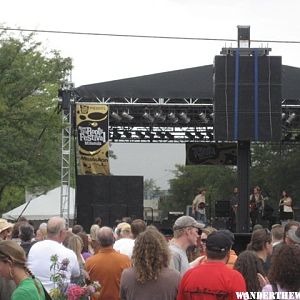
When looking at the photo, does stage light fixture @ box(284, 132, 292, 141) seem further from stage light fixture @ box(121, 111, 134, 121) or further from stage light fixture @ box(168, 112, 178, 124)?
stage light fixture @ box(121, 111, 134, 121)

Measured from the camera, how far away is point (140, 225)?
833cm

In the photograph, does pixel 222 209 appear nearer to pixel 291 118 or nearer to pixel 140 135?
pixel 291 118

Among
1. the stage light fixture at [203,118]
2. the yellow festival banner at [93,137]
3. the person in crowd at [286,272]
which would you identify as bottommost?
the person in crowd at [286,272]

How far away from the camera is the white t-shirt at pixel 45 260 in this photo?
6.64 m

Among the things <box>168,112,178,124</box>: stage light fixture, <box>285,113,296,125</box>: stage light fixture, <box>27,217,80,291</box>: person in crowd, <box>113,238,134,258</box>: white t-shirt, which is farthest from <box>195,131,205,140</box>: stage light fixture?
<box>27,217,80,291</box>: person in crowd

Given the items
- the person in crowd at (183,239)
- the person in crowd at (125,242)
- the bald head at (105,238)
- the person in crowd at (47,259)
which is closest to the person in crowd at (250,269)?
the person in crowd at (183,239)

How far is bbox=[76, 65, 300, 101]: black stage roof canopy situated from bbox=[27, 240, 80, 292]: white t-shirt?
45.4ft

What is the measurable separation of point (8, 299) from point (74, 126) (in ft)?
59.6

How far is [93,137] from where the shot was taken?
21.2 metres

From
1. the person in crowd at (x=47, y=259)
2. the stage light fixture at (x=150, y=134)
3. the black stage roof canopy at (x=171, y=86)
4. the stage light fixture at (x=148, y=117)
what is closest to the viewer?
the person in crowd at (x=47, y=259)

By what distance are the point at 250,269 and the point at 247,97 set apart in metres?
13.1

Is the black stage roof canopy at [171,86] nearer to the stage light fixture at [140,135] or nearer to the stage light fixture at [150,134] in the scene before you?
the stage light fixture at [150,134]

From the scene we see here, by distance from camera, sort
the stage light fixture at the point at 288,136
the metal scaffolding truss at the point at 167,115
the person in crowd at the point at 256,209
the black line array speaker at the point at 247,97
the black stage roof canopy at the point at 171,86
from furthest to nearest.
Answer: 1. the stage light fixture at the point at 288,136
2. the person in crowd at the point at 256,209
3. the metal scaffolding truss at the point at 167,115
4. the black stage roof canopy at the point at 171,86
5. the black line array speaker at the point at 247,97

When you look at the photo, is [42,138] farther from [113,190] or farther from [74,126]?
[113,190]
